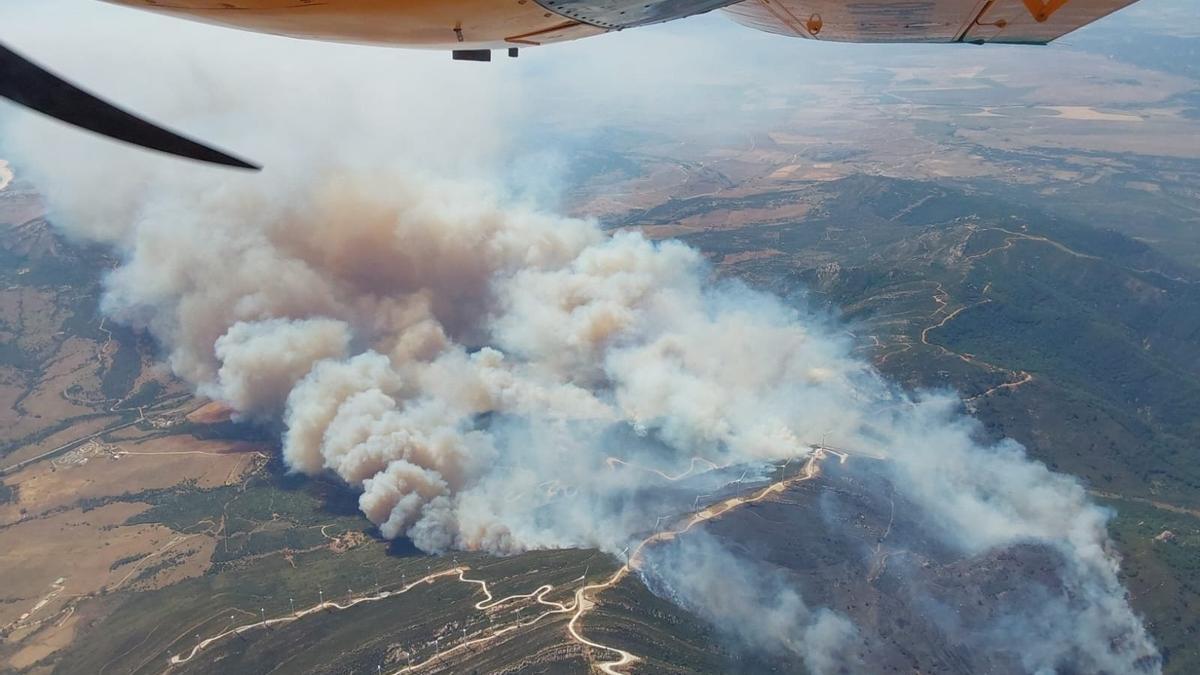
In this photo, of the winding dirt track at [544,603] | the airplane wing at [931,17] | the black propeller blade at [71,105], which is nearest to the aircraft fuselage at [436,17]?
the black propeller blade at [71,105]

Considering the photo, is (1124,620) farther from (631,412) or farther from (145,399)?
(145,399)

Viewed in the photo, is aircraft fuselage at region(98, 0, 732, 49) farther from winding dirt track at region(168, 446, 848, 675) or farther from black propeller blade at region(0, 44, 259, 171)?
winding dirt track at region(168, 446, 848, 675)

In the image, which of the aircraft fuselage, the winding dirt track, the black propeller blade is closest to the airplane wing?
the aircraft fuselage

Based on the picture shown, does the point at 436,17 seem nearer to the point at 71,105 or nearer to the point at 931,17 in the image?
the point at 71,105

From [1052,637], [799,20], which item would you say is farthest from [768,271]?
[799,20]

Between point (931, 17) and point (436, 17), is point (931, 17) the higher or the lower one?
the higher one

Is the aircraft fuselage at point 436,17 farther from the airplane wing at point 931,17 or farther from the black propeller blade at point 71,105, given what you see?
the airplane wing at point 931,17

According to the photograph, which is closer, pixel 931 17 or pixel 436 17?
pixel 436 17

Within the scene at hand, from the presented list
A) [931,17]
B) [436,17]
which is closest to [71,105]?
[436,17]
